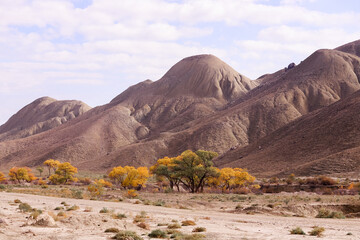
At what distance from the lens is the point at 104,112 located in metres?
161

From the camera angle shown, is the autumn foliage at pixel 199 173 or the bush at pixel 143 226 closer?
the bush at pixel 143 226

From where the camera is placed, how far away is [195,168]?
5238cm

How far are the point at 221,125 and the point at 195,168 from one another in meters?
66.6

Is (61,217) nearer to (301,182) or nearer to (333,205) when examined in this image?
(333,205)

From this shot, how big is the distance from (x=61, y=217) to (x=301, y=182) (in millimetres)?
47235

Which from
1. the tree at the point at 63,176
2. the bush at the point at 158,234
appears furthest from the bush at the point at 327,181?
the bush at the point at 158,234

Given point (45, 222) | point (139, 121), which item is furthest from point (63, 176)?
point (139, 121)

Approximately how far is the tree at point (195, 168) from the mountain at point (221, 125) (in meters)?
25.7

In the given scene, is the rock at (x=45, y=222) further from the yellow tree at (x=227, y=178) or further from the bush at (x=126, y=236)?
the yellow tree at (x=227, y=178)

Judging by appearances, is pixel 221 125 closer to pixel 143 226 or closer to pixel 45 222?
pixel 143 226

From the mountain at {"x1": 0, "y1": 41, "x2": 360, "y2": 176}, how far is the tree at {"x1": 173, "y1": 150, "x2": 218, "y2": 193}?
25681 mm

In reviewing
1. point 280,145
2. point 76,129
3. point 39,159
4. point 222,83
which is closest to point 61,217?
point 280,145

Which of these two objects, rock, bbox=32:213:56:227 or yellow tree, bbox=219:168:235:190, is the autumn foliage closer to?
yellow tree, bbox=219:168:235:190

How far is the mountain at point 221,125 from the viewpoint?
291 feet
